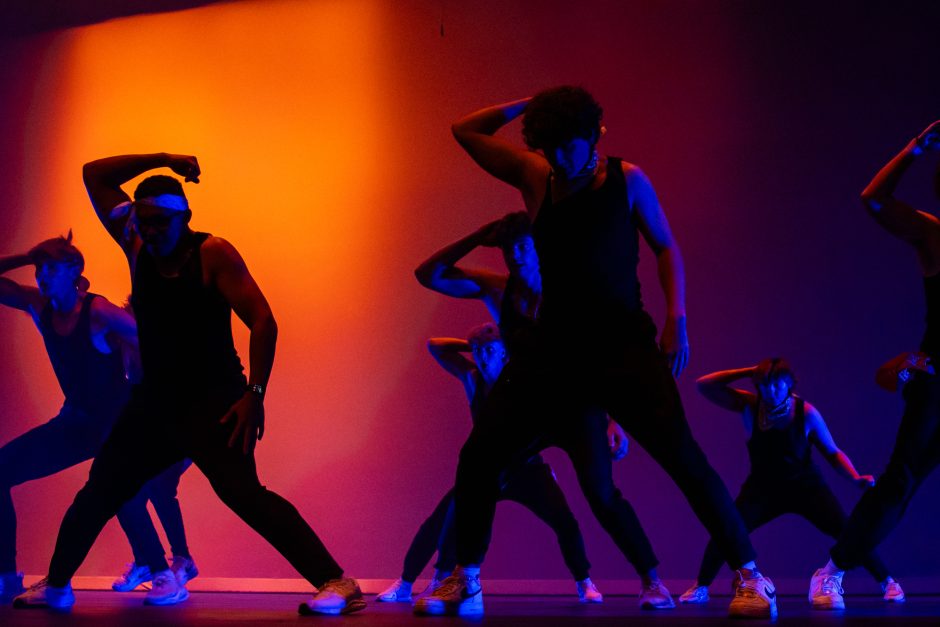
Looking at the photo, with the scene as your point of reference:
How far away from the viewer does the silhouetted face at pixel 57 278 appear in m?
4.50

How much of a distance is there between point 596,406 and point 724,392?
2104 mm

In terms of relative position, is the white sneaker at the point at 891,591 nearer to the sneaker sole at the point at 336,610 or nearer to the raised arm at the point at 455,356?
the raised arm at the point at 455,356

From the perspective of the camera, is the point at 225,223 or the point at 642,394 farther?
the point at 225,223

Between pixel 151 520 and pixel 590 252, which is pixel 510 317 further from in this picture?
pixel 151 520

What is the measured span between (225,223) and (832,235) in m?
3.42

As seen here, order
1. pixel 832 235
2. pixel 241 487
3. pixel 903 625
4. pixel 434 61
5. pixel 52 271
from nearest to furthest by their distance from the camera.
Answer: pixel 903 625, pixel 241 487, pixel 52 271, pixel 832 235, pixel 434 61

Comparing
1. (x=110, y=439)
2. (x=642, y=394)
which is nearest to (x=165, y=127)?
(x=110, y=439)

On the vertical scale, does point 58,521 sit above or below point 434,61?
below

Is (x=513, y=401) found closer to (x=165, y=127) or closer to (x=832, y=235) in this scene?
(x=832, y=235)

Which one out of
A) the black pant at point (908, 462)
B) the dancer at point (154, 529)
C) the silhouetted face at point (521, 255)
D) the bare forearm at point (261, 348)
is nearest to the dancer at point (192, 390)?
the bare forearm at point (261, 348)

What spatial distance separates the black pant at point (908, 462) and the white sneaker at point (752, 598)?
897 mm

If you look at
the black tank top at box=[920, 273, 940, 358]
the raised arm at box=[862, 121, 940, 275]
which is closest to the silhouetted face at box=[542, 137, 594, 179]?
the raised arm at box=[862, 121, 940, 275]

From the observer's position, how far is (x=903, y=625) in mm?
2445

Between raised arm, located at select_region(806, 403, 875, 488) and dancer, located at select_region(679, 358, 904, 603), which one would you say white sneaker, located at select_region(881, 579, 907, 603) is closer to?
dancer, located at select_region(679, 358, 904, 603)
